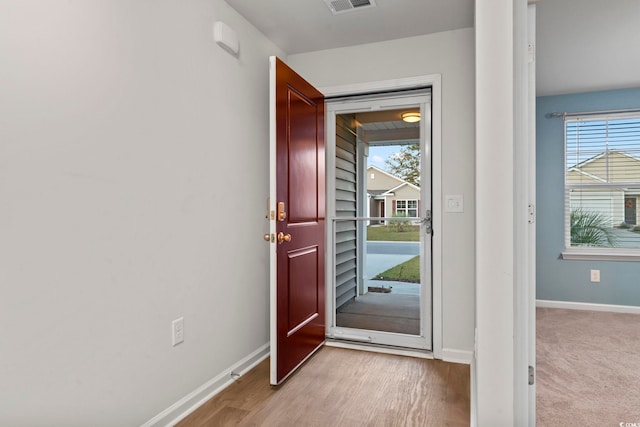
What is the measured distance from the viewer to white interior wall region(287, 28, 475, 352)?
104 inches

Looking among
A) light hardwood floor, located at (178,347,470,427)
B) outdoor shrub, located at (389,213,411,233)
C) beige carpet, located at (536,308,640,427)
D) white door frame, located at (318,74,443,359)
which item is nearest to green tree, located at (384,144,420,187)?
white door frame, located at (318,74,443,359)

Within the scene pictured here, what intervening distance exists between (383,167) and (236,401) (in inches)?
77.5

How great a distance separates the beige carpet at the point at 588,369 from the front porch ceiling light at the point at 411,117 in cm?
199

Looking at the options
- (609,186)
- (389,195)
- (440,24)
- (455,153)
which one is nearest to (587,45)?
(440,24)

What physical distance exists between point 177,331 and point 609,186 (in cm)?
443

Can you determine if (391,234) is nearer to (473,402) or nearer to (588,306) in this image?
(473,402)

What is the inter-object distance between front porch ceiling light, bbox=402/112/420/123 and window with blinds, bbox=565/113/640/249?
2.27 meters

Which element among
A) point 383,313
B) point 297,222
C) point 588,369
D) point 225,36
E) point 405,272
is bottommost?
point 588,369

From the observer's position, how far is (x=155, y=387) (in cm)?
175

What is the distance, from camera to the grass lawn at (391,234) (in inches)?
117

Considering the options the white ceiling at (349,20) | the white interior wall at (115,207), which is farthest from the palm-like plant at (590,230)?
the white interior wall at (115,207)

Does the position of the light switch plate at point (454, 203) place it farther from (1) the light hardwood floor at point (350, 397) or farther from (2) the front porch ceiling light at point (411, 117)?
(1) the light hardwood floor at point (350, 397)

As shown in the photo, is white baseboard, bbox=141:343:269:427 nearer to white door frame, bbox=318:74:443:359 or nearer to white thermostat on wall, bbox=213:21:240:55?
white door frame, bbox=318:74:443:359

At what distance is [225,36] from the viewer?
2223 millimetres
